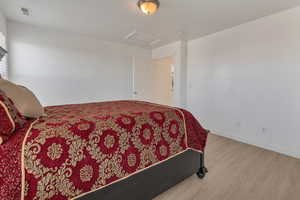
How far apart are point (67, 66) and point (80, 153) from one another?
10.3ft

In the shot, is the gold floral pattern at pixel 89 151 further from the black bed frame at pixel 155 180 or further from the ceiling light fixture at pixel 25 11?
the ceiling light fixture at pixel 25 11

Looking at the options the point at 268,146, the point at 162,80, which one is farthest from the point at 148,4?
the point at 162,80

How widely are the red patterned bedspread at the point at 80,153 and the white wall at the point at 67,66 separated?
103 inches

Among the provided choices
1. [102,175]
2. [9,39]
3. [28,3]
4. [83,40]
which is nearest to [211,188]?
[102,175]

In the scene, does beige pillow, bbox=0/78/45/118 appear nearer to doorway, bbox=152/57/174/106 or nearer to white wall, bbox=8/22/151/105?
white wall, bbox=8/22/151/105

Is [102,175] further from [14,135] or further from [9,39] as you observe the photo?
[9,39]

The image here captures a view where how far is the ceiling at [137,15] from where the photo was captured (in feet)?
7.48

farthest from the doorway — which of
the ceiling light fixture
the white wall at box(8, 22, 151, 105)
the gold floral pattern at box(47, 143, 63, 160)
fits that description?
the gold floral pattern at box(47, 143, 63, 160)

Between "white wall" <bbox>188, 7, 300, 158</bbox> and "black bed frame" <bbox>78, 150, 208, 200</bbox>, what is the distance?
171cm

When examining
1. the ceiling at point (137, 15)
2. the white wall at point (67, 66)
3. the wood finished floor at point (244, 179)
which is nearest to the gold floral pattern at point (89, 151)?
the wood finished floor at point (244, 179)

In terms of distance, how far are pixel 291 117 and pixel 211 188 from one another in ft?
6.40

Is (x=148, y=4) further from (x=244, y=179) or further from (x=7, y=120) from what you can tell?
(x=244, y=179)

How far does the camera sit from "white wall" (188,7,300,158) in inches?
94.6

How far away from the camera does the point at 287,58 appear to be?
2.43 meters
